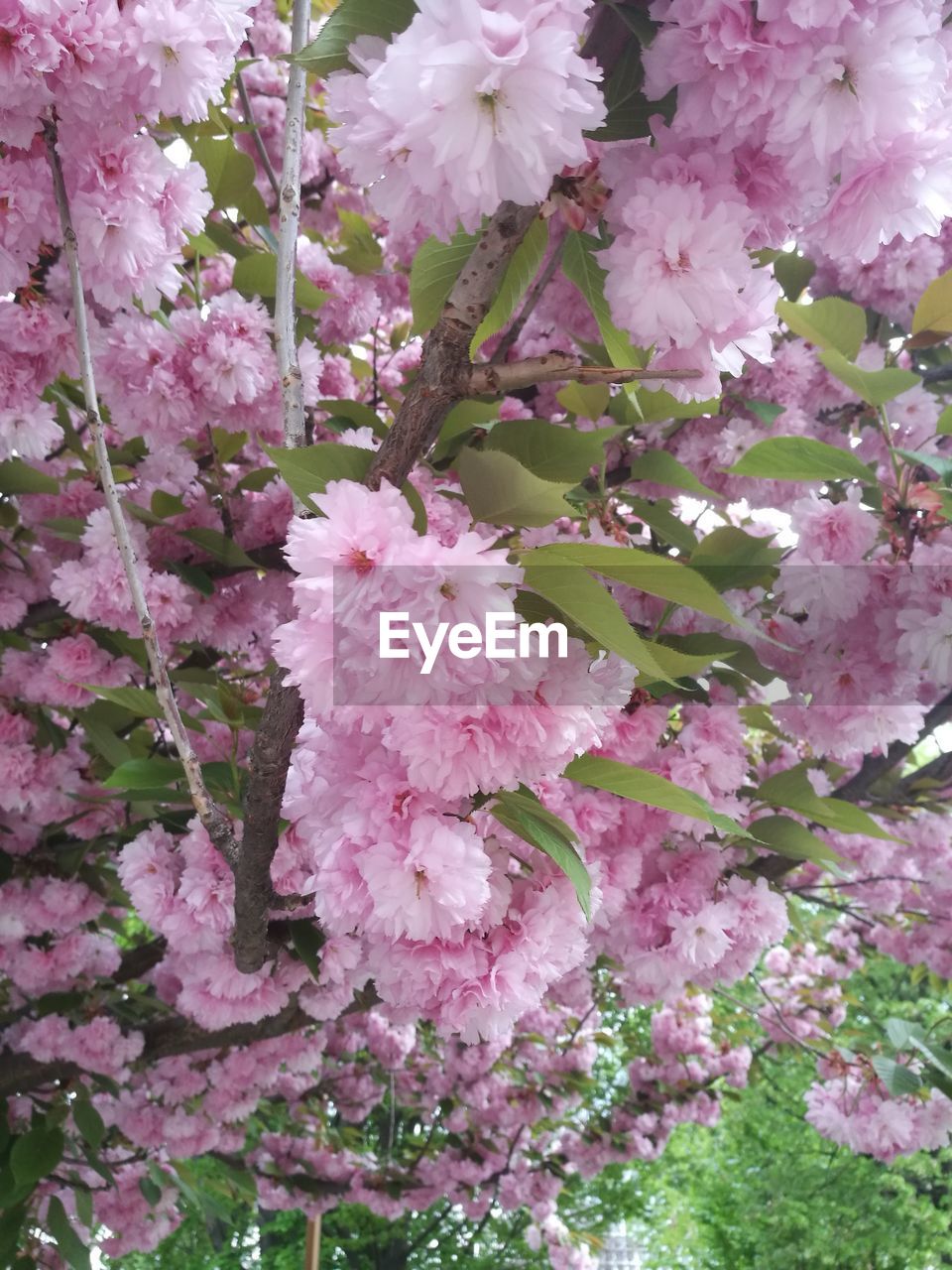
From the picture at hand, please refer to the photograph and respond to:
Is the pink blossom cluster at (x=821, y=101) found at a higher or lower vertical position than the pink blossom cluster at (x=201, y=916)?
higher

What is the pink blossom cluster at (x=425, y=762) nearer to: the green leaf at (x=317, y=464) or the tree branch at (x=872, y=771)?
the green leaf at (x=317, y=464)

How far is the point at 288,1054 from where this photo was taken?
245 cm

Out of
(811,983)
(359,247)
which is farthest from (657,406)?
(811,983)

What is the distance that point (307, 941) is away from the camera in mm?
1123

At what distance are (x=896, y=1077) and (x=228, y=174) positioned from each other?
1.90 metres

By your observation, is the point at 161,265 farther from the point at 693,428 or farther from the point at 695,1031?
the point at 695,1031

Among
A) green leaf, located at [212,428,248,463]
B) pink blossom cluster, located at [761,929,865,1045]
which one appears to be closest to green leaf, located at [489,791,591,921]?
green leaf, located at [212,428,248,463]

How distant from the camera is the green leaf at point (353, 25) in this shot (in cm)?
53

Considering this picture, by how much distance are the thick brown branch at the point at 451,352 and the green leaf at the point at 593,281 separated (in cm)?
9

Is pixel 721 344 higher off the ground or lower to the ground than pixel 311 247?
lower

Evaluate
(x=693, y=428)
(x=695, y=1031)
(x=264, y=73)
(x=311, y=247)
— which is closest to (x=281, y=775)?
(x=693, y=428)

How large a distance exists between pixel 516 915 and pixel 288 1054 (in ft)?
6.49

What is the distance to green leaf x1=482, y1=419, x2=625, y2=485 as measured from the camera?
698 mm

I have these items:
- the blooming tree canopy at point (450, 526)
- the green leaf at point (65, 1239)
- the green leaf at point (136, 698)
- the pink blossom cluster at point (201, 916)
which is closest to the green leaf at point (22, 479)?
the blooming tree canopy at point (450, 526)
